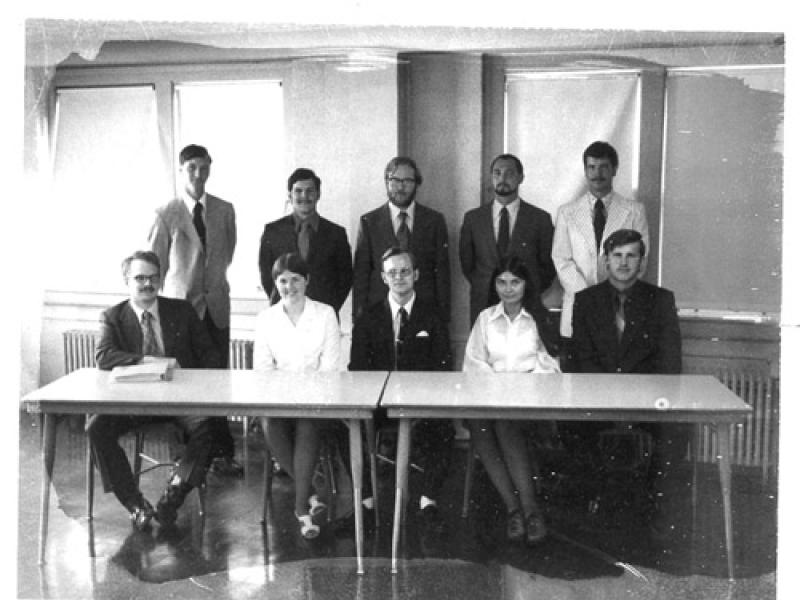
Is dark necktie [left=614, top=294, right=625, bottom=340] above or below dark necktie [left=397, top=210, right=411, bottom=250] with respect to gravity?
below

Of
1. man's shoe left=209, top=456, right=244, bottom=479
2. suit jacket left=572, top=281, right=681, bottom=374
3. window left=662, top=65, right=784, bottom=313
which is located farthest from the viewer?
man's shoe left=209, top=456, right=244, bottom=479

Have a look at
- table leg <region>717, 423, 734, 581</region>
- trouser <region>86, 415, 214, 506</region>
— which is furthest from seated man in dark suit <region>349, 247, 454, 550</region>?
table leg <region>717, 423, 734, 581</region>

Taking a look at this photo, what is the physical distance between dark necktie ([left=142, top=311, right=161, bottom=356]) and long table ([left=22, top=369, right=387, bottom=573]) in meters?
0.08

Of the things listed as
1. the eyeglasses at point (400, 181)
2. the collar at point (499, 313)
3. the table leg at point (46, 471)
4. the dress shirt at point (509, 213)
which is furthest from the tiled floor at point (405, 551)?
the eyeglasses at point (400, 181)

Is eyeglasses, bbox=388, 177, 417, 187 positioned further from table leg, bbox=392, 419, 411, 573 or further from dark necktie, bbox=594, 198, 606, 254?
table leg, bbox=392, 419, 411, 573

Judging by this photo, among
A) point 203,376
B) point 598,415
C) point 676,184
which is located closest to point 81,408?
point 203,376

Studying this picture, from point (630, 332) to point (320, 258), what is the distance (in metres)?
0.80

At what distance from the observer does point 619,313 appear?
102 inches

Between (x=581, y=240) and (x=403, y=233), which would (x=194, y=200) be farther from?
(x=581, y=240)

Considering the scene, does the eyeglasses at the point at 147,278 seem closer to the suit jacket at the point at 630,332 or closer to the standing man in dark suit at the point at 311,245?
the standing man in dark suit at the point at 311,245

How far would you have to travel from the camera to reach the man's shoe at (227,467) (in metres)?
2.66

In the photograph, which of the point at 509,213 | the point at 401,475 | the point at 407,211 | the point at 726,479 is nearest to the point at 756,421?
the point at 726,479

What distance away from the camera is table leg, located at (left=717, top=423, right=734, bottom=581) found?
2516mm

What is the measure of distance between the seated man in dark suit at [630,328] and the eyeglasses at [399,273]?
0.43m
